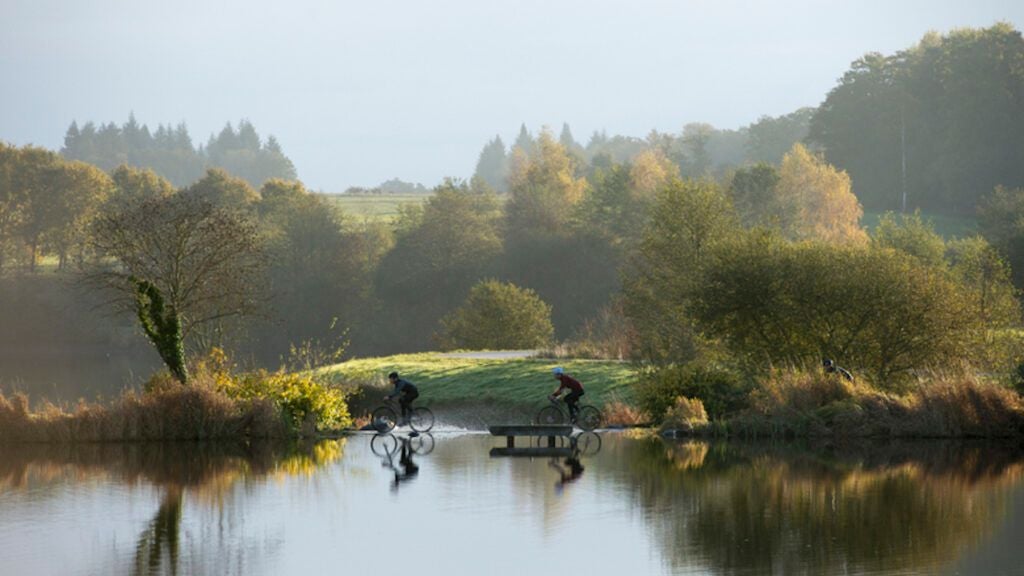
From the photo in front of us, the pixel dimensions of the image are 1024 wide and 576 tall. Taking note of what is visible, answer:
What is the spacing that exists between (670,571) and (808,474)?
8749 mm

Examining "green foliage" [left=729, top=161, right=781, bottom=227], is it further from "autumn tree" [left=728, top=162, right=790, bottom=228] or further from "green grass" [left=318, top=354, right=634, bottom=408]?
"green grass" [left=318, top=354, right=634, bottom=408]

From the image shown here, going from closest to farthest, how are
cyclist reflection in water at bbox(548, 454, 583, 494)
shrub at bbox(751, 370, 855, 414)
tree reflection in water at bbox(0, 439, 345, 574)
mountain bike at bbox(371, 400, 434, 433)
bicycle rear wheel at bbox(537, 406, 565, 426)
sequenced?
tree reflection in water at bbox(0, 439, 345, 574) → cyclist reflection in water at bbox(548, 454, 583, 494) → shrub at bbox(751, 370, 855, 414) → mountain bike at bbox(371, 400, 434, 433) → bicycle rear wheel at bbox(537, 406, 565, 426)

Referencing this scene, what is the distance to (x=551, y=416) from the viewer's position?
32.4 meters

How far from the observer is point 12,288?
10525 cm

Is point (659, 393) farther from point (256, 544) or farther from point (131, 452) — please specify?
point (256, 544)

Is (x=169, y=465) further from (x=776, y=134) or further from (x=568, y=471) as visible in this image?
(x=776, y=134)

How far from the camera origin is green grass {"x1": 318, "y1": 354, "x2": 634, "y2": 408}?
39.9 m

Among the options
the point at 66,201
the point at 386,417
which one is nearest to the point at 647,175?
the point at 66,201

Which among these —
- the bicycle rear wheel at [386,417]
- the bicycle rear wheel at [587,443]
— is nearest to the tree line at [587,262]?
the bicycle rear wheel at [587,443]

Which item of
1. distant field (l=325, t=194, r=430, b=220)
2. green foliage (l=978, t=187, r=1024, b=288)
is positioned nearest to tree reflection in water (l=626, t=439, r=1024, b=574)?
green foliage (l=978, t=187, r=1024, b=288)

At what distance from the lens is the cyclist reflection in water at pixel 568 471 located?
2214 cm

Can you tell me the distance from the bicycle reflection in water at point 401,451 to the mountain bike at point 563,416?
281 centimetres

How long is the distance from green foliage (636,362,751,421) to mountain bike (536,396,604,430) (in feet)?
4.65

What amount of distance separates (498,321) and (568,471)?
39572 millimetres
